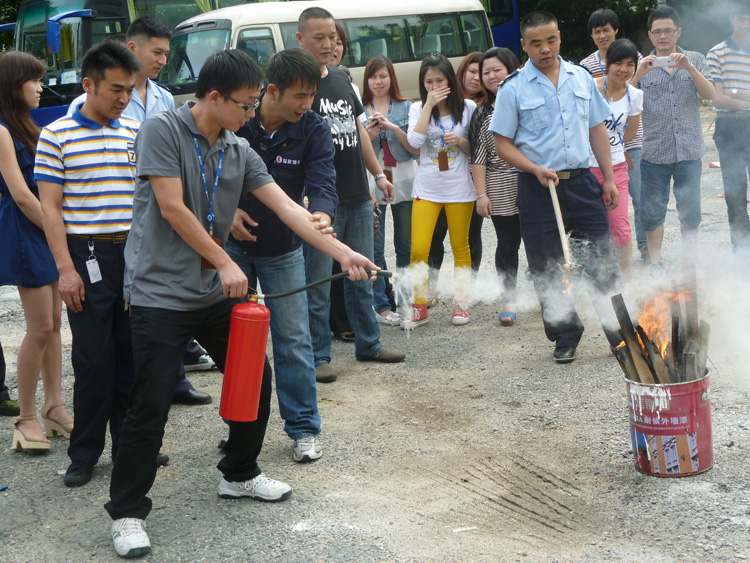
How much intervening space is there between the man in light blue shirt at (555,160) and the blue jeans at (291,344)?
6.02 feet

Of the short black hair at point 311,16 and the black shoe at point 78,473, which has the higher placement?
the short black hair at point 311,16

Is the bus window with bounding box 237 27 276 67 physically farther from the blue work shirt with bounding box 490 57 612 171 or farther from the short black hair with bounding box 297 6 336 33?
the blue work shirt with bounding box 490 57 612 171

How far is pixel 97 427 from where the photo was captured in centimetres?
397

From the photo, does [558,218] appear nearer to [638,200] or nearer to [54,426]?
[638,200]

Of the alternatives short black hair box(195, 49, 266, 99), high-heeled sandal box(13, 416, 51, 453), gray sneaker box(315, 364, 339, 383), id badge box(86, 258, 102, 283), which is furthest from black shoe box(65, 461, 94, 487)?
short black hair box(195, 49, 266, 99)

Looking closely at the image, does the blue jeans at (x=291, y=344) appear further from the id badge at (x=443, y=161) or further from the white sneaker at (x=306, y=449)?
the id badge at (x=443, y=161)

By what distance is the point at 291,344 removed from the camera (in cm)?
407

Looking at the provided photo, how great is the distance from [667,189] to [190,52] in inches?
388

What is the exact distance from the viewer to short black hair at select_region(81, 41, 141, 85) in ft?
12.2

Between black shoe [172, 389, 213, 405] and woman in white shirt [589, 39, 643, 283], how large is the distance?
10.1 feet

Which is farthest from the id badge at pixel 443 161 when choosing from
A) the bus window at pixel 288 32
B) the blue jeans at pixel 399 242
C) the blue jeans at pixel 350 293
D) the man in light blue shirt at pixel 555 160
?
the bus window at pixel 288 32

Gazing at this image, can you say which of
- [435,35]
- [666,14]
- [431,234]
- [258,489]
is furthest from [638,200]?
[435,35]

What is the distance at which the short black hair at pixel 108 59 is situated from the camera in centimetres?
373

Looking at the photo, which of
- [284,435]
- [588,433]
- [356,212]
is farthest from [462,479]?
[356,212]
